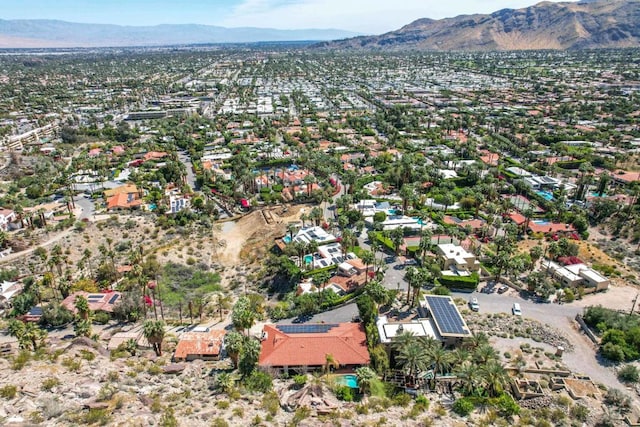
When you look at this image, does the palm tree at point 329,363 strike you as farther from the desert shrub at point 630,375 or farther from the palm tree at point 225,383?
the desert shrub at point 630,375

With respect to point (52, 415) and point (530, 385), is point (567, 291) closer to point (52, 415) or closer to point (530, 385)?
point (530, 385)

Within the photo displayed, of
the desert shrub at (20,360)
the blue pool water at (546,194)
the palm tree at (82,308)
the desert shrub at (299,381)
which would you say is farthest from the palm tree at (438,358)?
the blue pool water at (546,194)

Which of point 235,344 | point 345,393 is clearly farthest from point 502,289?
point 235,344

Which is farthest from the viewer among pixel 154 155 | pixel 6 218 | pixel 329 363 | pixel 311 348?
pixel 154 155

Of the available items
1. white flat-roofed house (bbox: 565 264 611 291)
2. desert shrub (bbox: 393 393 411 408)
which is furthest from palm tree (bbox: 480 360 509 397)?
white flat-roofed house (bbox: 565 264 611 291)

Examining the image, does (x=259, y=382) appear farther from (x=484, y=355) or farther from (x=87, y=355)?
(x=484, y=355)

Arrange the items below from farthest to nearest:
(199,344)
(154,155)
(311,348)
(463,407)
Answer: (154,155), (199,344), (311,348), (463,407)

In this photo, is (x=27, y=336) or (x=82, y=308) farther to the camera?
(x=82, y=308)
